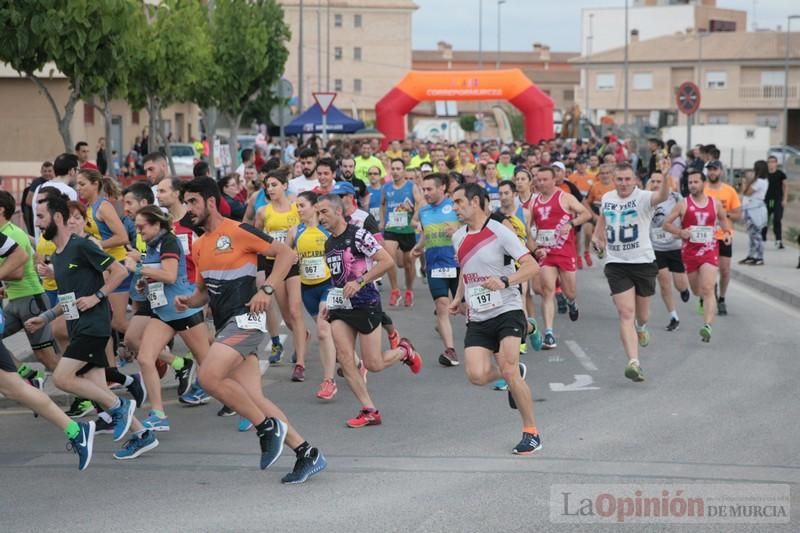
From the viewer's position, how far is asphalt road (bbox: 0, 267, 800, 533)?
273 inches

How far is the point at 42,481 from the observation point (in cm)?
787

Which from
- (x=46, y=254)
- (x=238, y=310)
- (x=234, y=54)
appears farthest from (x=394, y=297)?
(x=234, y=54)

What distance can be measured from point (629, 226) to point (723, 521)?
5.14 meters

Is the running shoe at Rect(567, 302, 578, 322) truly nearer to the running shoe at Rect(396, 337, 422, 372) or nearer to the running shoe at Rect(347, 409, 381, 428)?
the running shoe at Rect(396, 337, 422, 372)

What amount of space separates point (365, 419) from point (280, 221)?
305 cm

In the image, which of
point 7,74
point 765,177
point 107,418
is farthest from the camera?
point 7,74

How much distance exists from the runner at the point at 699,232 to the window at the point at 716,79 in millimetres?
68478

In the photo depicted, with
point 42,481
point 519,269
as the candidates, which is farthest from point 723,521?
point 42,481

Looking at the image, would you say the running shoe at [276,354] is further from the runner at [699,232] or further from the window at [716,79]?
the window at [716,79]

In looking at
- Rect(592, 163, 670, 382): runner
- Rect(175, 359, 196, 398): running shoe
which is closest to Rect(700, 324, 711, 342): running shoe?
Rect(592, 163, 670, 382): runner

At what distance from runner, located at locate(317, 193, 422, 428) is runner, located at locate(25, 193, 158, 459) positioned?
154 cm

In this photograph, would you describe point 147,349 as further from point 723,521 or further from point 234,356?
point 723,521

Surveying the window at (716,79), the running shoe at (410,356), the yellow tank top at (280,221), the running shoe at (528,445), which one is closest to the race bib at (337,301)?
the running shoe at (410,356)

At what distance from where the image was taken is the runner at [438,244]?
12.6m
